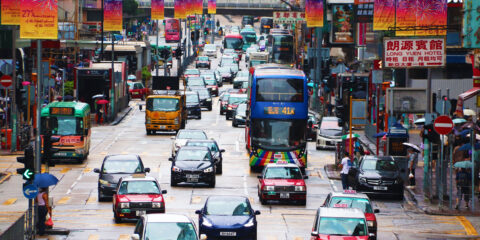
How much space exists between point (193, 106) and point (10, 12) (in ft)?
95.0

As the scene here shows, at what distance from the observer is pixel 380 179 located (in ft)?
125

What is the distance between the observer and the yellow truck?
60812 mm

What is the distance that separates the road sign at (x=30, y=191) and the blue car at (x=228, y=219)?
4.43 metres

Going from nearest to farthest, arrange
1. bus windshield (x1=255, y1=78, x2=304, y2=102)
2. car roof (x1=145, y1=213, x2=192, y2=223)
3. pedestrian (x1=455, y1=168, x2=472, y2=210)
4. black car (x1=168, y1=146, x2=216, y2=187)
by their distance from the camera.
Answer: car roof (x1=145, y1=213, x2=192, y2=223) → pedestrian (x1=455, y1=168, x2=472, y2=210) → black car (x1=168, y1=146, x2=216, y2=187) → bus windshield (x1=255, y1=78, x2=304, y2=102)

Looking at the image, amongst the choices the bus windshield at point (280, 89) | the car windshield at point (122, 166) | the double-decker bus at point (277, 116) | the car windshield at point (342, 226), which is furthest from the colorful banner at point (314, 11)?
the car windshield at point (342, 226)

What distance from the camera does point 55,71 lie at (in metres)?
83.4

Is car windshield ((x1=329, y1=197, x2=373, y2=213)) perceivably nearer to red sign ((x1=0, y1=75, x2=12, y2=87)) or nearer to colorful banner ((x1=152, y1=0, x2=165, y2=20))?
red sign ((x1=0, y1=75, x2=12, y2=87))

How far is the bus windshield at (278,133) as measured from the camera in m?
44.8

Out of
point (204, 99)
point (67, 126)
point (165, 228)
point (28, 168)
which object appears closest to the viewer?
point (165, 228)

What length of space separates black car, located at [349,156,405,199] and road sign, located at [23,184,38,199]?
579 inches

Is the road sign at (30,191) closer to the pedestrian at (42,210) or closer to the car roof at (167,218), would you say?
the pedestrian at (42,210)

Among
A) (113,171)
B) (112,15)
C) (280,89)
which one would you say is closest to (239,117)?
(112,15)

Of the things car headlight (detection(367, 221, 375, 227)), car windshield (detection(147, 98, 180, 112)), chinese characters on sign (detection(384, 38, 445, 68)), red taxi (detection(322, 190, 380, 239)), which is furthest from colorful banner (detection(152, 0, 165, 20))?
car headlight (detection(367, 221, 375, 227))

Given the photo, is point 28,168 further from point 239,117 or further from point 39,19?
point 239,117
